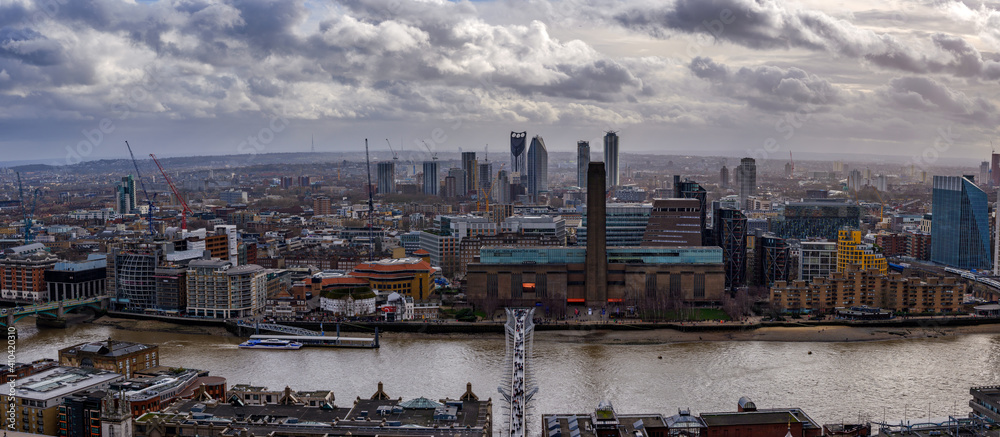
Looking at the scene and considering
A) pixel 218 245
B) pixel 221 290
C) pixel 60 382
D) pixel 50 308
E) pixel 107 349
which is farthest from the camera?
pixel 218 245

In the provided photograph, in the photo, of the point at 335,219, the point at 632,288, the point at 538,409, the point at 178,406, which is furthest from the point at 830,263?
the point at 335,219

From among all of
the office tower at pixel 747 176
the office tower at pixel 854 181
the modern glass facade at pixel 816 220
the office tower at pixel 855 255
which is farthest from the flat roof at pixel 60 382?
the office tower at pixel 854 181

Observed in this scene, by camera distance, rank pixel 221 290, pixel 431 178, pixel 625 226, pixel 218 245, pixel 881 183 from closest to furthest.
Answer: pixel 221 290
pixel 218 245
pixel 625 226
pixel 881 183
pixel 431 178

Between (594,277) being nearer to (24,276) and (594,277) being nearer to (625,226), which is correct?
(625,226)

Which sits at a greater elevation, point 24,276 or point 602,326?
point 24,276

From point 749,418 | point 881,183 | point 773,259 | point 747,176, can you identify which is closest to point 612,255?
point 773,259

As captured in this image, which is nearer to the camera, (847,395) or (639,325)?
(847,395)

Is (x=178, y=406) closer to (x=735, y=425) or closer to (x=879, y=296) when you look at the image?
(x=735, y=425)

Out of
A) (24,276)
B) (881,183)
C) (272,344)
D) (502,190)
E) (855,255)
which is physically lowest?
(272,344)
